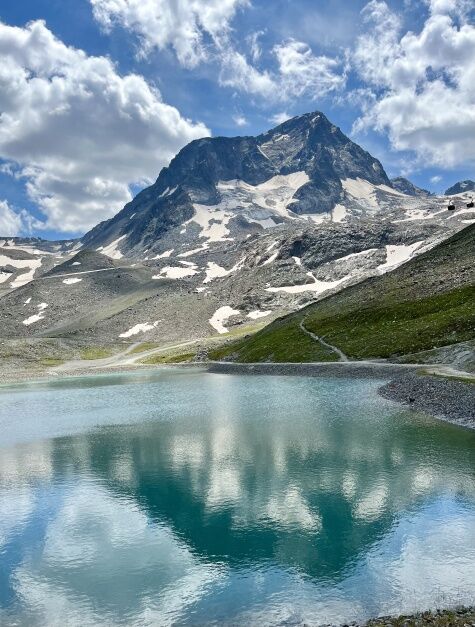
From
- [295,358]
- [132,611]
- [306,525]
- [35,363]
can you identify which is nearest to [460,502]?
[306,525]

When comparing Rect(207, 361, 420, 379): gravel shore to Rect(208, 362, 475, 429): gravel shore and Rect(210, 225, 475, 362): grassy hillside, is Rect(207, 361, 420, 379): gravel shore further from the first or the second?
Rect(210, 225, 475, 362): grassy hillside

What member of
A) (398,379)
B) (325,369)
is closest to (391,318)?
(325,369)

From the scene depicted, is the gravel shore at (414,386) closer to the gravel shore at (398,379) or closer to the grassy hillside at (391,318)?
the gravel shore at (398,379)

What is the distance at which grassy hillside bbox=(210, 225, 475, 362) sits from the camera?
306 feet

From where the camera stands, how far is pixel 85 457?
4362cm

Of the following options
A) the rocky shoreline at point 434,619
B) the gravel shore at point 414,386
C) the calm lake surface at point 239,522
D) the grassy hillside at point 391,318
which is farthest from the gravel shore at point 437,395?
the rocky shoreline at point 434,619

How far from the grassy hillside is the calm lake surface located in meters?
43.6

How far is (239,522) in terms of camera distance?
2633 centimetres

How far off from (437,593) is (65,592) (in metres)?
15.1

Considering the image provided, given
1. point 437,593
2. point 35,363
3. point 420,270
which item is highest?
point 420,270

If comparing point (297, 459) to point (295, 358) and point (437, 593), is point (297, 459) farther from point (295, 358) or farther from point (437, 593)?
point (295, 358)

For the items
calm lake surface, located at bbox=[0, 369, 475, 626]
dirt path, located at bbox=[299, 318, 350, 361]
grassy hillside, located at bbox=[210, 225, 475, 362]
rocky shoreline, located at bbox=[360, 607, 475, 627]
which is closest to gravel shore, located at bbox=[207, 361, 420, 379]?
dirt path, located at bbox=[299, 318, 350, 361]

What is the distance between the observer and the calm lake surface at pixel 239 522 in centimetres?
1880

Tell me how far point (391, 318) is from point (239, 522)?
90887mm
